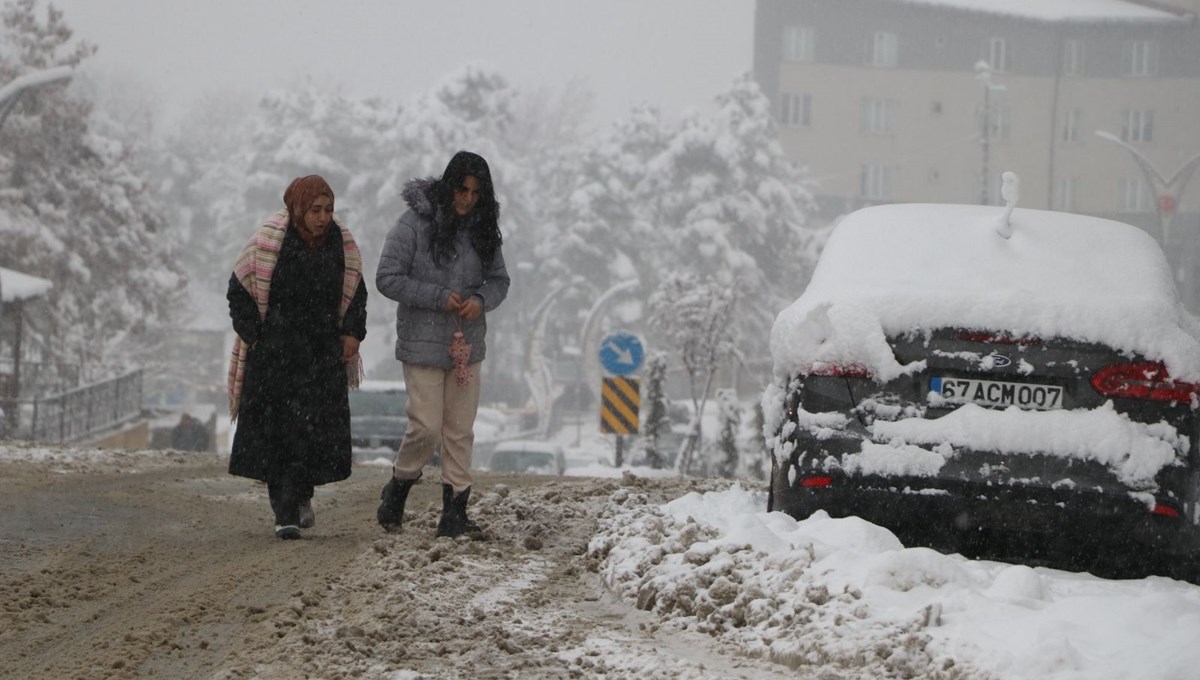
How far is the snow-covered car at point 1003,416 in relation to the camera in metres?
6.21

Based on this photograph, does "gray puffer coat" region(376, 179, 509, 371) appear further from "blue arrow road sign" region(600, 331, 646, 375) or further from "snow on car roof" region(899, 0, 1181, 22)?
"snow on car roof" region(899, 0, 1181, 22)

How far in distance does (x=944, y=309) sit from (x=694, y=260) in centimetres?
5562

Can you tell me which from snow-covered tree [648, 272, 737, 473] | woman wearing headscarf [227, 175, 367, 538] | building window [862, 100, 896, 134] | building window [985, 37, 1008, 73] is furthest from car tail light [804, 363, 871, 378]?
building window [985, 37, 1008, 73]

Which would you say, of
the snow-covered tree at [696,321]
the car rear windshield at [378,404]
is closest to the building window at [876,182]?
the snow-covered tree at [696,321]

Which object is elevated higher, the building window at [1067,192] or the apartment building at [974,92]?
the apartment building at [974,92]

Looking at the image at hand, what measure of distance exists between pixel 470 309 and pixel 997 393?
233cm

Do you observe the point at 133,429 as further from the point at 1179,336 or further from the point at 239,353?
the point at 1179,336

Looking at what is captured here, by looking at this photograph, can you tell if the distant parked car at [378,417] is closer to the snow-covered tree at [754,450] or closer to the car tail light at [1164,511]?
the snow-covered tree at [754,450]

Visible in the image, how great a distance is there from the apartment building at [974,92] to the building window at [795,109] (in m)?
0.05

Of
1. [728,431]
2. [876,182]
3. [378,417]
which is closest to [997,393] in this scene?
[378,417]

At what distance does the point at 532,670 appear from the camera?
4.82 meters

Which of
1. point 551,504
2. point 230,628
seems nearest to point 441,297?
point 551,504

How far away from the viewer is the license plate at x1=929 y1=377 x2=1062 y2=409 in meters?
6.28

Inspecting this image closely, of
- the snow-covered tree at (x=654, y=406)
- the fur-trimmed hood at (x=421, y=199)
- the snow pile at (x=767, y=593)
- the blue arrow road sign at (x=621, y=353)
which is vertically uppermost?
the fur-trimmed hood at (x=421, y=199)
